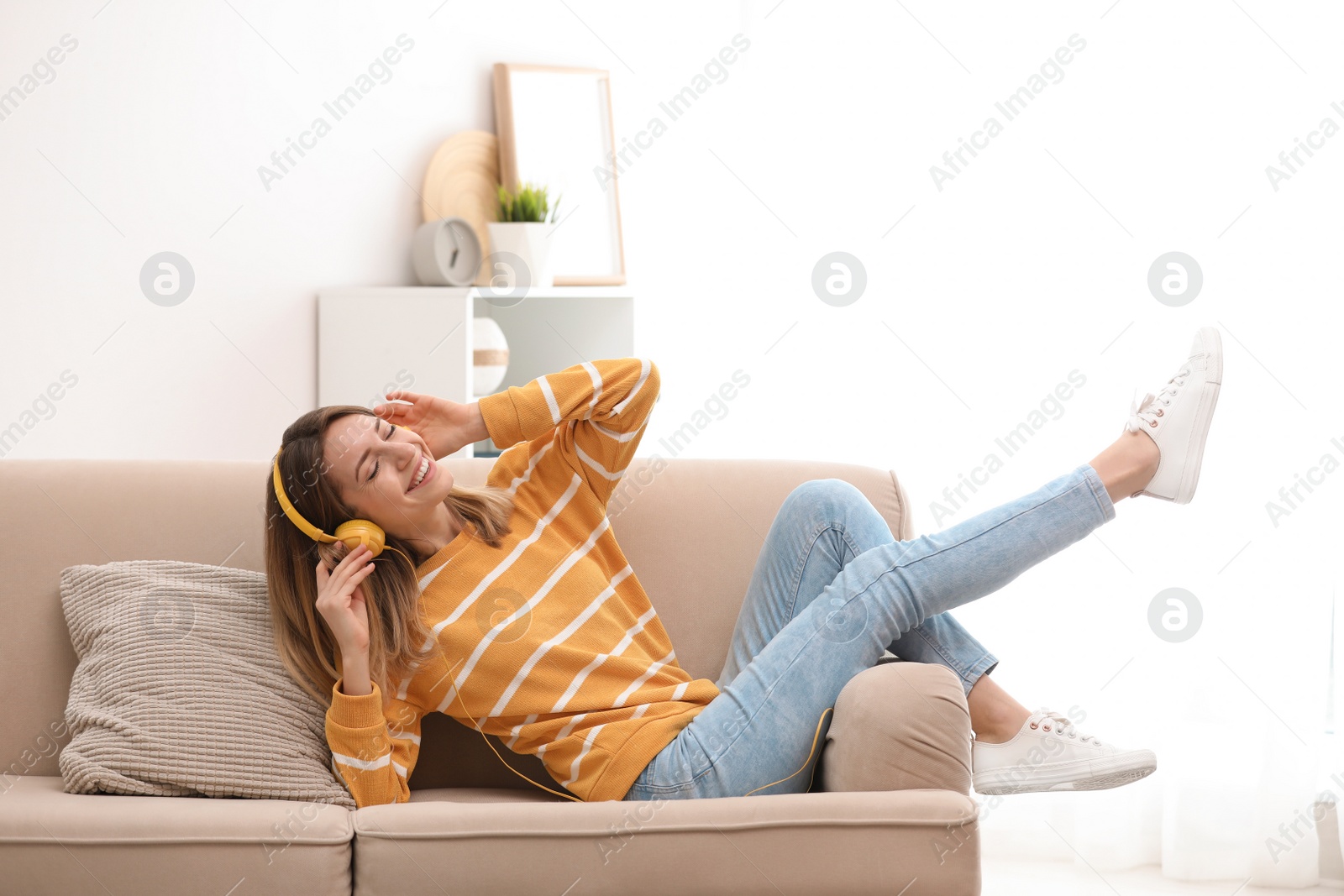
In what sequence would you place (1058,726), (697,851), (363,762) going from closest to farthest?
1. (697,851)
2. (363,762)
3. (1058,726)

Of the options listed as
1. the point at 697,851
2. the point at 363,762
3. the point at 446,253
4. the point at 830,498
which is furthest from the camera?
the point at 446,253

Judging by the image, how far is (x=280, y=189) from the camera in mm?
2625

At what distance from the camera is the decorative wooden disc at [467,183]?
292 cm

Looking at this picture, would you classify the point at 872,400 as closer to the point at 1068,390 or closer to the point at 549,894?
the point at 1068,390

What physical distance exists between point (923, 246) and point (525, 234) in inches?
38.2

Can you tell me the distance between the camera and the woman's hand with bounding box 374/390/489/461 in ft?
5.70

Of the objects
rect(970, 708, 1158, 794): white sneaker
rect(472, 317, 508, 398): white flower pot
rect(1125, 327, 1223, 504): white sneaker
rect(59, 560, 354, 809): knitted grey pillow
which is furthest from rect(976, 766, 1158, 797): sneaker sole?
rect(472, 317, 508, 398): white flower pot

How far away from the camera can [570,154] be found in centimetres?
312

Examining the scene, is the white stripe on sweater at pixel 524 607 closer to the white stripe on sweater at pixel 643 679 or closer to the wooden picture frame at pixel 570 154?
the white stripe on sweater at pixel 643 679

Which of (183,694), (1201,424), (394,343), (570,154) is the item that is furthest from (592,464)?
(570,154)

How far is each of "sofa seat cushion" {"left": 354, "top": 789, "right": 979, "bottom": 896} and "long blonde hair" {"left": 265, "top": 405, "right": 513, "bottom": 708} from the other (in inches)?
11.1

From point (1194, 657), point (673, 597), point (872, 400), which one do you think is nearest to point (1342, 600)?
point (1194, 657)

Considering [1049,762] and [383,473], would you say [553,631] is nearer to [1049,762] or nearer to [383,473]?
[383,473]

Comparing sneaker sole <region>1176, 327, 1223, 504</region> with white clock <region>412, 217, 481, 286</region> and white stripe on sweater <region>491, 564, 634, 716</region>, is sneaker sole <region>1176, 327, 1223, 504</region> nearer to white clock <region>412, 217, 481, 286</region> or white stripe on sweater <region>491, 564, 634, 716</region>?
white stripe on sweater <region>491, 564, 634, 716</region>
